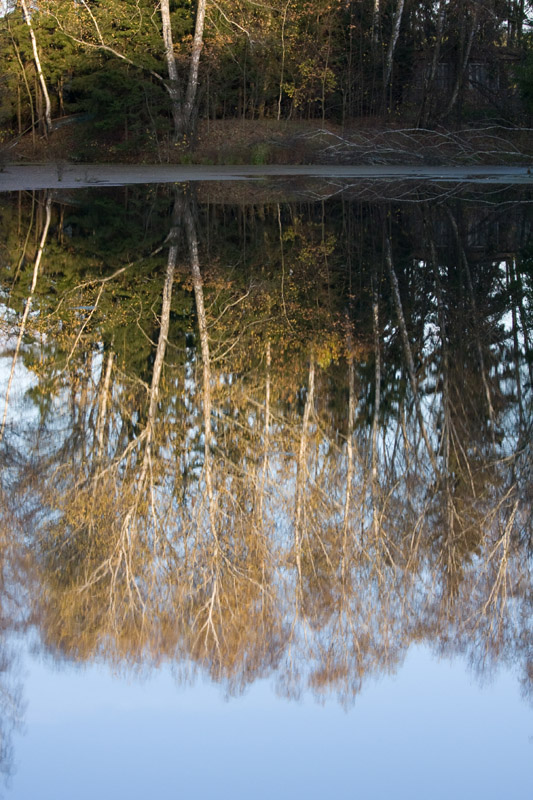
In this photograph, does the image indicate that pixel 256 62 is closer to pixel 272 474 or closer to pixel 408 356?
pixel 408 356

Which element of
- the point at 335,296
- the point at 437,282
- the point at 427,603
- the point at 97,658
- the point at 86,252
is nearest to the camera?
the point at 97,658

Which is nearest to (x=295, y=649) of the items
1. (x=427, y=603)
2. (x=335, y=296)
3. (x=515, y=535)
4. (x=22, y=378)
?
(x=427, y=603)

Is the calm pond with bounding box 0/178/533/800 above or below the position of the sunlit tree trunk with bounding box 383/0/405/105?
below

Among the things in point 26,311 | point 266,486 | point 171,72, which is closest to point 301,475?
point 266,486

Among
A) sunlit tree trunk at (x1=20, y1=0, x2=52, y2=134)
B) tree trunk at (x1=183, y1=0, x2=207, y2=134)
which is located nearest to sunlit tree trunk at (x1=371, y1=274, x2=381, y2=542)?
tree trunk at (x1=183, y1=0, x2=207, y2=134)

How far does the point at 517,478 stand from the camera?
3.40 meters

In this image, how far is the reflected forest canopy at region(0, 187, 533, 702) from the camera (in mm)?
2520

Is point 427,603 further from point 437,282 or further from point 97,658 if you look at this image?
point 437,282

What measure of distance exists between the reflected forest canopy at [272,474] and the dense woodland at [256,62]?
2284 cm

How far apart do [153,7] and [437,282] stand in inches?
1005

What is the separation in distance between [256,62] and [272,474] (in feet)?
95.1

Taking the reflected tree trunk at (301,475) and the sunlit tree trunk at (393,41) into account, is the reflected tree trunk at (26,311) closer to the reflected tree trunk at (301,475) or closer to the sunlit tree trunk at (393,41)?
the reflected tree trunk at (301,475)

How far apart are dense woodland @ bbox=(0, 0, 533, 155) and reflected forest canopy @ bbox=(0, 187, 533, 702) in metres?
22.8

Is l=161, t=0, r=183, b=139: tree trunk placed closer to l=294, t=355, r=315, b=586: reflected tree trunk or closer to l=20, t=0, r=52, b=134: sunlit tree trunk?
l=20, t=0, r=52, b=134: sunlit tree trunk
